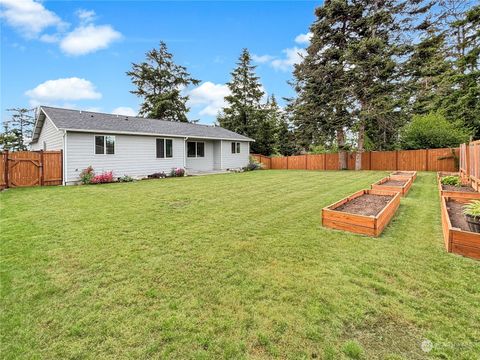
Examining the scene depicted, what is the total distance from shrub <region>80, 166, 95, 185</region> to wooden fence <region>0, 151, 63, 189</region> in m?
0.86

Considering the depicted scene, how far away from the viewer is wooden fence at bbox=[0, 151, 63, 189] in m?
10.3

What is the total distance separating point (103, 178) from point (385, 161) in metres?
18.6

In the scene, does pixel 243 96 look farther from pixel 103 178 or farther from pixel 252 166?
pixel 103 178

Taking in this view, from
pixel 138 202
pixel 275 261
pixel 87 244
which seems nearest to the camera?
pixel 275 261

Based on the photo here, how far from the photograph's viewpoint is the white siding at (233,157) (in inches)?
767

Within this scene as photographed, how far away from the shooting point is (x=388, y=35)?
1772cm

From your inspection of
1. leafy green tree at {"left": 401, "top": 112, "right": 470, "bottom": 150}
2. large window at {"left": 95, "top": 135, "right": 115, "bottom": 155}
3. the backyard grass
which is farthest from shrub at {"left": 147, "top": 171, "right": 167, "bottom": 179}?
leafy green tree at {"left": 401, "top": 112, "right": 470, "bottom": 150}

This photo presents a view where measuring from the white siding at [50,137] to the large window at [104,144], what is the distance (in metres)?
1.48

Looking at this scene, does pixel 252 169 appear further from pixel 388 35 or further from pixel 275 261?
pixel 275 261

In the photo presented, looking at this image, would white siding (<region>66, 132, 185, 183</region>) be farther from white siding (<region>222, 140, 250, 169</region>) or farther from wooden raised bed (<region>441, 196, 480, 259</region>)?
wooden raised bed (<region>441, 196, 480, 259</region>)

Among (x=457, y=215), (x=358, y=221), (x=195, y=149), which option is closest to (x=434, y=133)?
(x=457, y=215)

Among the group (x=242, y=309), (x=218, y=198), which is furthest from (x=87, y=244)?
(x=218, y=198)

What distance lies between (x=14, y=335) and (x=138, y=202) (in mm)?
5309

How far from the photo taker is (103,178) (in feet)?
39.9
